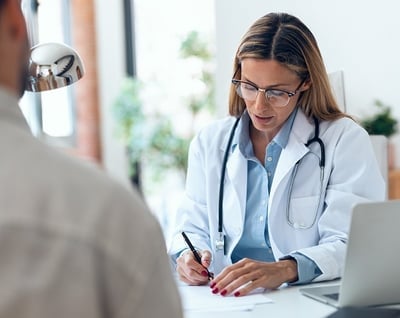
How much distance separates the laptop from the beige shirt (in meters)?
0.67

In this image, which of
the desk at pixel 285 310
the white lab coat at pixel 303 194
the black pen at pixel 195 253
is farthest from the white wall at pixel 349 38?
the desk at pixel 285 310

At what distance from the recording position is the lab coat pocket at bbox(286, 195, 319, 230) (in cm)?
181

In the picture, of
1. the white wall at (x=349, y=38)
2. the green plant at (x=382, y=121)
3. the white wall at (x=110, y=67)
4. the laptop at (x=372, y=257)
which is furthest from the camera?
the white wall at (x=110, y=67)

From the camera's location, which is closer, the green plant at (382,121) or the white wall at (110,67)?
the green plant at (382,121)

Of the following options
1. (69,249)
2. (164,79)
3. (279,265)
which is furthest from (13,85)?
(164,79)

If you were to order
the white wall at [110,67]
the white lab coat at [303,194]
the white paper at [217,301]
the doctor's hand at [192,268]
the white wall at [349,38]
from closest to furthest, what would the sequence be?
the white paper at [217,301]
the doctor's hand at [192,268]
the white lab coat at [303,194]
the white wall at [349,38]
the white wall at [110,67]

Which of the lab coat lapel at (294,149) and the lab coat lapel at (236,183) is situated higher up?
the lab coat lapel at (294,149)

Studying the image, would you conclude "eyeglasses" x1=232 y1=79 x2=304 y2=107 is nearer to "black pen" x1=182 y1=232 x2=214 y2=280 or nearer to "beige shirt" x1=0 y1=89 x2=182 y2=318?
"black pen" x1=182 y1=232 x2=214 y2=280

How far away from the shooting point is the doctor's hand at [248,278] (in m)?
1.53

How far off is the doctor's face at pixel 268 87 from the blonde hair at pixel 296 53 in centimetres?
2

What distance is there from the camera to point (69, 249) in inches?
25.0

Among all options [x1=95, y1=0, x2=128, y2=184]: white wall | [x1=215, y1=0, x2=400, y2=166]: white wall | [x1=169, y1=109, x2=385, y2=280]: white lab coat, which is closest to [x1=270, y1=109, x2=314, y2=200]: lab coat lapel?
[x1=169, y1=109, x2=385, y2=280]: white lab coat

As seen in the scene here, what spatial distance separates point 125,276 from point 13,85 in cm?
20

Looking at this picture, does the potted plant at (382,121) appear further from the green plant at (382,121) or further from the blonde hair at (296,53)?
the blonde hair at (296,53)
